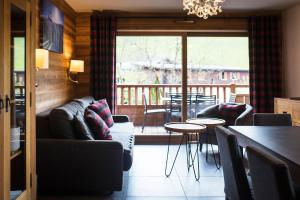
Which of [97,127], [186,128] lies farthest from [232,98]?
[97,127]

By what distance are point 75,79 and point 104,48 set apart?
0.73 m

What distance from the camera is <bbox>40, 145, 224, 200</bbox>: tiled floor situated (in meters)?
3.22

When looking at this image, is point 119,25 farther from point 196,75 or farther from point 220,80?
point 220,80

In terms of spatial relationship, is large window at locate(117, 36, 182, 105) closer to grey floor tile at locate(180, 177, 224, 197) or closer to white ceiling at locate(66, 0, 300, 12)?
white ceiling at locate(66, 0, 300, 12)

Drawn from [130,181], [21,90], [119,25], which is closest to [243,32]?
[119,25]

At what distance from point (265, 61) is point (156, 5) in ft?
7.04

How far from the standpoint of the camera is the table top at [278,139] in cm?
186

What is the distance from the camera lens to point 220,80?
6.24m

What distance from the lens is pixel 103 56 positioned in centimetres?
565

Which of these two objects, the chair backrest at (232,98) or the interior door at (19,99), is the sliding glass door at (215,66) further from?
the interior door at (19,99)

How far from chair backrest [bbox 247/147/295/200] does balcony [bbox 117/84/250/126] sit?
4.65 metres

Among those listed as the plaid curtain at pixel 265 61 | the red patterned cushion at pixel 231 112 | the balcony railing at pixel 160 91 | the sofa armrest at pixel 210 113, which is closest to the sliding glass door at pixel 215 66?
the balcony railing at pixel 160 91

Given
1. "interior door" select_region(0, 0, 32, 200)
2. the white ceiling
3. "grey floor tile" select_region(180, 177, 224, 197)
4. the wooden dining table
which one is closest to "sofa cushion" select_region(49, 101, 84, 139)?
"interior door" select_region(0, 0, 32, 200)

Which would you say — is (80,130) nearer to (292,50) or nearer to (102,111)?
(102,111)
